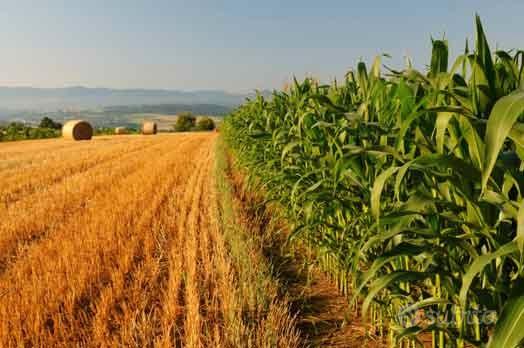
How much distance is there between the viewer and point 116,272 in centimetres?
348

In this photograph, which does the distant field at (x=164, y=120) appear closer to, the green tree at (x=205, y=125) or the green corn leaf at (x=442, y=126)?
the green tree at (x=205, y=125)

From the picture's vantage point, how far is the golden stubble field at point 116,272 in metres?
2.64

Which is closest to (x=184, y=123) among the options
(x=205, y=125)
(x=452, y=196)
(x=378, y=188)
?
(x=205, y=125)

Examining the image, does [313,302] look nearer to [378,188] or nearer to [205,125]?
[378,188]

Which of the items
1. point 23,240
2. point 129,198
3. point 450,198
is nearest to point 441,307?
point 450,198

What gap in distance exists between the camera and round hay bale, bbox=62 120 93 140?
27938mm

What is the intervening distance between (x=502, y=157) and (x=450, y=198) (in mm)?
350

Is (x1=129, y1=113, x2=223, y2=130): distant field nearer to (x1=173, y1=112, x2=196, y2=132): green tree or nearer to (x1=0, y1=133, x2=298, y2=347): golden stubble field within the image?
(x1=173, y1=112, x2=196, y2=132): green tree

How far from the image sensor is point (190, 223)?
5.11 meters

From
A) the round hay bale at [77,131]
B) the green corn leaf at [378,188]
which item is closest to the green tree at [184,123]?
the round hay bale at [77,131]

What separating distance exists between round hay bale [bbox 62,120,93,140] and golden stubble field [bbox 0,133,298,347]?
2265 cm

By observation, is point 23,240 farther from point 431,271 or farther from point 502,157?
point 502,157

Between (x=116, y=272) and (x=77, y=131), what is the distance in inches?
1075

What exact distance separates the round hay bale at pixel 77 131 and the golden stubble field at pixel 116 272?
74.3ft
